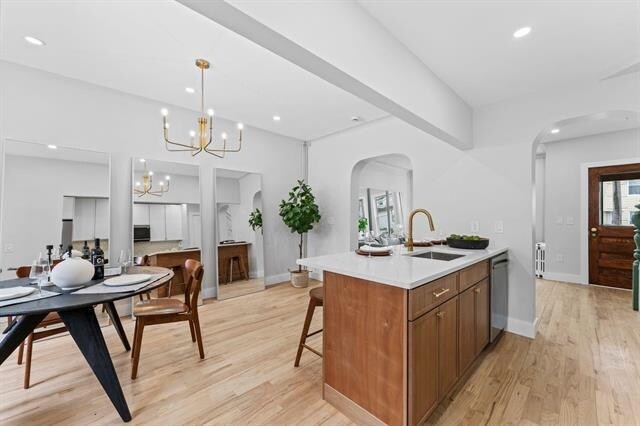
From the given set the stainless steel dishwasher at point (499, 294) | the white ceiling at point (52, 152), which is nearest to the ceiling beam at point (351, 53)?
the stainless steel dishwasher at point (499, 294)

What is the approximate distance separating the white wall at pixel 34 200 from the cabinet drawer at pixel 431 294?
12.1 feet

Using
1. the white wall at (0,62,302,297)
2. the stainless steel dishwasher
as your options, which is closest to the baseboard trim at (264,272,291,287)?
the white wall at (0,62,302,297)

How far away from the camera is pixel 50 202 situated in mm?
2965

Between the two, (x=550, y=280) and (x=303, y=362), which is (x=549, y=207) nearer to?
(x=550, y=280)

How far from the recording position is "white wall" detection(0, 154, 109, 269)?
272cm

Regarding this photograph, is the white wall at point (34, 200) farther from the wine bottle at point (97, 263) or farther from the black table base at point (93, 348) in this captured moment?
the black table base at point (93, 348)

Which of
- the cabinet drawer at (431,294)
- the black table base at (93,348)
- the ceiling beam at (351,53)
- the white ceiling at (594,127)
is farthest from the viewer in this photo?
the white ceiling at (594,127)

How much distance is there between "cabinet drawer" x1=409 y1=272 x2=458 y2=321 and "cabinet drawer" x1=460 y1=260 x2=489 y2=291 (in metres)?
0.14

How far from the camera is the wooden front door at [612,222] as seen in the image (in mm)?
4379

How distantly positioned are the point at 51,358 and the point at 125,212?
1.69 meters

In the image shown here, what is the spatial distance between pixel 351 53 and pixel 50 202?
3.52 metres

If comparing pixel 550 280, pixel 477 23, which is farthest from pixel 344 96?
pixel 550 280

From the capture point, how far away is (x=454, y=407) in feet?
5.85

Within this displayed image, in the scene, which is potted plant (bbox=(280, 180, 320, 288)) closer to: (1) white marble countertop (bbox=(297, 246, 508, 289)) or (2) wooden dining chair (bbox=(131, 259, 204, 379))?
(2) wooden dining chair (bbox=(131, 259, 204, 379))
